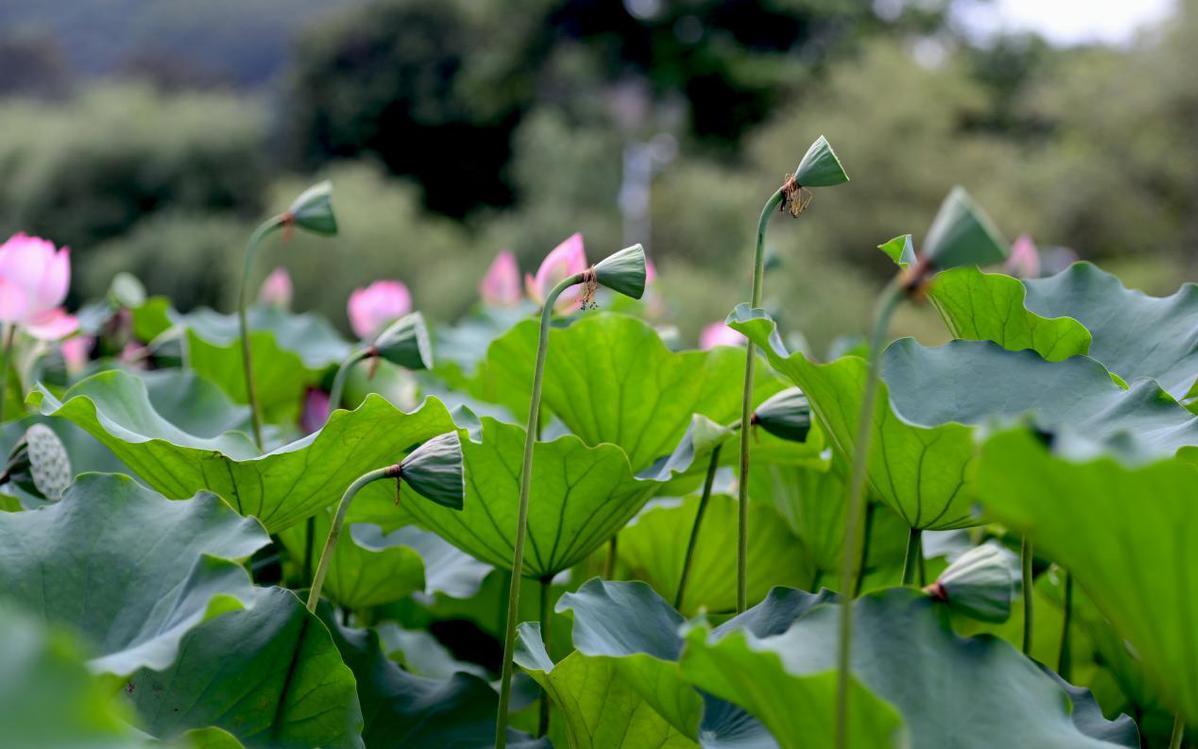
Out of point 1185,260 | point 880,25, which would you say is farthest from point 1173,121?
point 880,25

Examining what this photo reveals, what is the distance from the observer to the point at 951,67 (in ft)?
28.7

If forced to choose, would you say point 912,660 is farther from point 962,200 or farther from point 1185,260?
point 1185,260

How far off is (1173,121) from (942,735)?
892 cm

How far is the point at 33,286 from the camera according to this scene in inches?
23.7

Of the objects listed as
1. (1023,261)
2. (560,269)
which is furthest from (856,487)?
(1023,261)

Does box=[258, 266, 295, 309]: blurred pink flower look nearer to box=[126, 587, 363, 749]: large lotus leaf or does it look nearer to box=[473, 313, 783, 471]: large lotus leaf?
box=[473, 313, 783, 471]: large lotus leaf

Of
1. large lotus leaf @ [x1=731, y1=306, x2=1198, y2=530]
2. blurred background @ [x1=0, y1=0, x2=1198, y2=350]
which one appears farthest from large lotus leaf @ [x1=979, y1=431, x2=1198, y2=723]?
blurred background @ [x1=0, y1=0, x2=1198, y2=350]

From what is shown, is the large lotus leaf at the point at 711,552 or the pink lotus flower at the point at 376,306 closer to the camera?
the large lotus leaf at the point at 711,552

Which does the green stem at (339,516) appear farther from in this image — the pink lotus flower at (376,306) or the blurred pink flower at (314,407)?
the pink lotus flower at (376,306)

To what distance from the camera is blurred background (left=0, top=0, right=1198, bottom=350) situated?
7.66 metres

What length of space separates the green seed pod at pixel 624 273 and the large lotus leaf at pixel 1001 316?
0.49 feet

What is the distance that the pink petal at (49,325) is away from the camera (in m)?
0.62

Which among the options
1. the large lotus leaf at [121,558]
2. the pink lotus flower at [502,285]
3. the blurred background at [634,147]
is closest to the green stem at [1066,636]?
the large lotus leaf at [121,558]

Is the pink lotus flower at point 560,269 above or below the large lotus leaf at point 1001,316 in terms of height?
below
